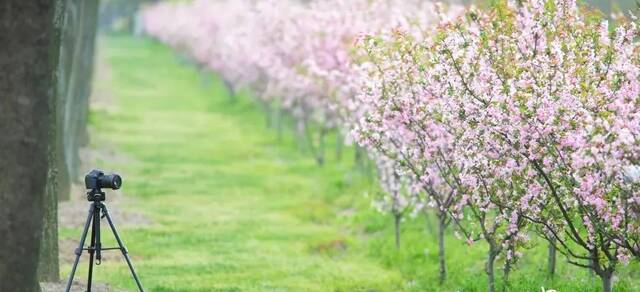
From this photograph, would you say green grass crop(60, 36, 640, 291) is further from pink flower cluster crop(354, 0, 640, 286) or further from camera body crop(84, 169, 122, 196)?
camera body crop(84, 169, 122, 196)

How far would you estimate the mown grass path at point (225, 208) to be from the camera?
1761 cm

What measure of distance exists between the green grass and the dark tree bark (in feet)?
15.7

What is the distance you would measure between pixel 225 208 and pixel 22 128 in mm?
13877

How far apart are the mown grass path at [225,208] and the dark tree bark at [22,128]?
15.3 feet

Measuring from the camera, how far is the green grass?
17.1 metres

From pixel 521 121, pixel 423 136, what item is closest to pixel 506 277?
pixel 423 136

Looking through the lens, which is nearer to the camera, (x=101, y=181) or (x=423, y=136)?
(x=101, y=181)

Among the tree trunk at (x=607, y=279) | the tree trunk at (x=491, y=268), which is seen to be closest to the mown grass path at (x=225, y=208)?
the tree trunk at (x=491, y=268)

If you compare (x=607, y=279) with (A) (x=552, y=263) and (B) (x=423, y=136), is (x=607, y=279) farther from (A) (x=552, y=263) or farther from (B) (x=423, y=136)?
(B) (x=423, y=136)

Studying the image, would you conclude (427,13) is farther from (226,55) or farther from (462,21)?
(226,55)

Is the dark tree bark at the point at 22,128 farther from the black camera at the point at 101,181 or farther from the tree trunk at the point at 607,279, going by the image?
the tree trunk at the point at 607,279

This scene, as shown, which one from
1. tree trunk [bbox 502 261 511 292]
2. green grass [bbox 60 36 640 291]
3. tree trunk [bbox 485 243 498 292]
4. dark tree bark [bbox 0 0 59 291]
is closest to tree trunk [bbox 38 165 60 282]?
green grass [bbox 60 36 640 291]

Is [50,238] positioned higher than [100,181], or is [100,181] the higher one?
[100,181]

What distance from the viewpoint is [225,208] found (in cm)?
2491
